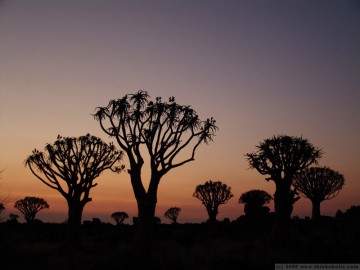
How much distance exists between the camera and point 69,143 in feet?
78.7

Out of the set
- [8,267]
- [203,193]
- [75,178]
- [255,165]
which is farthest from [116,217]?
[8,267]

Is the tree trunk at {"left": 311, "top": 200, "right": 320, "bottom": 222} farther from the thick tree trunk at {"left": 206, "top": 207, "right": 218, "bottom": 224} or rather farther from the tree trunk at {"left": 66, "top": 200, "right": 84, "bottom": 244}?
the tree trunk at {"left": 66, "top": 200, "right": 84, "bottom": 244}

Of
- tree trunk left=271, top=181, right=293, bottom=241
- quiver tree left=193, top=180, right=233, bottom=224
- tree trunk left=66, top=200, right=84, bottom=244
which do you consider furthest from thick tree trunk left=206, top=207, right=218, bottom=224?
tree trunk left=271, top=181, right=293, bottom=241

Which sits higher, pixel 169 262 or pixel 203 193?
pixel 203 193

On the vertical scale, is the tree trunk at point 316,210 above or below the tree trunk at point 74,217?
above

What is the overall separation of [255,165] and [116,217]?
209 feet

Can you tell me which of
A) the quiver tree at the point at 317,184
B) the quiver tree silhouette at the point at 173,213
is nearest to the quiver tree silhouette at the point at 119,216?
the quiver tree silhouette at the point at 173,213

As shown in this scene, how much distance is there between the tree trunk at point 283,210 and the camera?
65.2 ft

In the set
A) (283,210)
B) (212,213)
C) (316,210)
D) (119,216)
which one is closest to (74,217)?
(283,210)

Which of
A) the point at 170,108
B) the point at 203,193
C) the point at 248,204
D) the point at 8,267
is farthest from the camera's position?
the point at 203,193

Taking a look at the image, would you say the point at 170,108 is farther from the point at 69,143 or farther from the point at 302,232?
the point at 302,232

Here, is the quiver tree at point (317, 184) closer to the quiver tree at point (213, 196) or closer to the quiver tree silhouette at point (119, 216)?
the quiver tree at point (213, 196)

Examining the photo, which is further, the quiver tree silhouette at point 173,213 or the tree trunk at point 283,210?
the quiver tree silhouette at point 173,213

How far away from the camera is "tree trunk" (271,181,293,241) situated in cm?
1988
